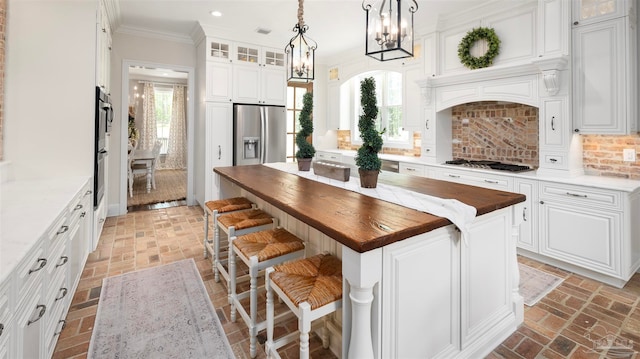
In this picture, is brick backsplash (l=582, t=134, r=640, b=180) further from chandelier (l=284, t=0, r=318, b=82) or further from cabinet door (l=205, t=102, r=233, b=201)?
cabinet door (l=205, t=102, r=233, b=201)

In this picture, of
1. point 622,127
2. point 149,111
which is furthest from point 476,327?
point 149,111

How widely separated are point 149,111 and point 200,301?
903cm

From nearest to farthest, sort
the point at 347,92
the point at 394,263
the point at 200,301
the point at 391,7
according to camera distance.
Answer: the point at 394,263, the point at 391,7, the point at 200,301, the point at 347,92

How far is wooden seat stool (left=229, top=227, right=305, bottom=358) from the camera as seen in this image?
1921 mm

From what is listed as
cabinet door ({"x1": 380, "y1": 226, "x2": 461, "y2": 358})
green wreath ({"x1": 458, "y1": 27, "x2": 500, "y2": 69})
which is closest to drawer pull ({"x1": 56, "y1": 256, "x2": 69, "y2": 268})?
cabinet door ({"x1": 380, "y1": 226, "x2": 461, "y2": 358})

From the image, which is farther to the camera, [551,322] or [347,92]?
[347,92]

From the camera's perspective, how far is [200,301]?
2518 millimetres

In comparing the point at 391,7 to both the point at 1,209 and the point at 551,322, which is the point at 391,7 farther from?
the point at 1,209

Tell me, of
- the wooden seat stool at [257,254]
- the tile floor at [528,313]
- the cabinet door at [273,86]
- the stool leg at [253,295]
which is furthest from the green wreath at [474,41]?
the stool leg at [253,295]

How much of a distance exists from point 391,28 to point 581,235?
263 centimetres

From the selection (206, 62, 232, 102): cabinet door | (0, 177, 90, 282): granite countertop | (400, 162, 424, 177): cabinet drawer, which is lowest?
(0, 177, 90, 282): granite countertop

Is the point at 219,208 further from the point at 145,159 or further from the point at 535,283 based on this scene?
the point at 145,159

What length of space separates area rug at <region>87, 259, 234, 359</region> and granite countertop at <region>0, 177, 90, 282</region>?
2.80ft

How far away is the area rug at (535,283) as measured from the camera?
263 cm
